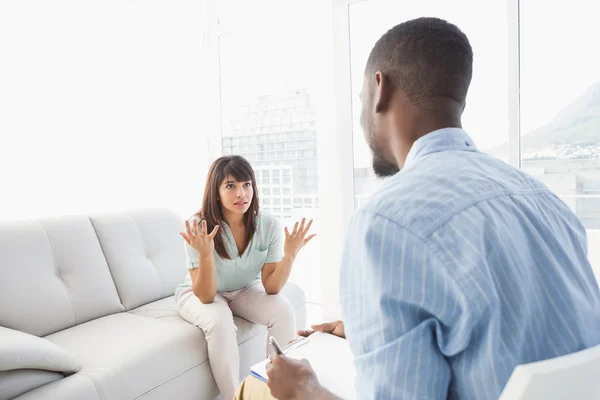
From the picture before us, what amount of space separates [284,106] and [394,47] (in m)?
2.62

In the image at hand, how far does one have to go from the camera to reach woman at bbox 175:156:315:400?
72.6 inches

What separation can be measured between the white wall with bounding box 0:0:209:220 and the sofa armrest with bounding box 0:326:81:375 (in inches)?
42.2

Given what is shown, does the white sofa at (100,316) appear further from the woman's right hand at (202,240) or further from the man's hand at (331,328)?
the man's hand at (331,328)

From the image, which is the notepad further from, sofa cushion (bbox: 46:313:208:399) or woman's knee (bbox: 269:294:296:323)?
woman's knee (bbox: 269:294:296:323)

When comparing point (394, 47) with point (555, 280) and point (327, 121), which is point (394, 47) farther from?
point (327, 121)

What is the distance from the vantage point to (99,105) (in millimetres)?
2705

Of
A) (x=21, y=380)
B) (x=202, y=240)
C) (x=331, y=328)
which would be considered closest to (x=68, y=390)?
(x=21, y=380)

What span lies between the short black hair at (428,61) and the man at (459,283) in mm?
160

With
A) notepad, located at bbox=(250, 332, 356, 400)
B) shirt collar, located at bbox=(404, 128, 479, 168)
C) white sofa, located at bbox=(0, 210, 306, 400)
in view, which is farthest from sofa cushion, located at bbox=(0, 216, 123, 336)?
shirt collar, located at bbox=(404, 128, 479, 168)

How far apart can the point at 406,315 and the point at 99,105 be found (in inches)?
105

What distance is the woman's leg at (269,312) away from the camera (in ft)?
6.44

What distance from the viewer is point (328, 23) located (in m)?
2.90


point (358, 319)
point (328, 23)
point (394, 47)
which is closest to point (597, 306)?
point (358, 319)

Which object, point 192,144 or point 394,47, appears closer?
point 394,47
